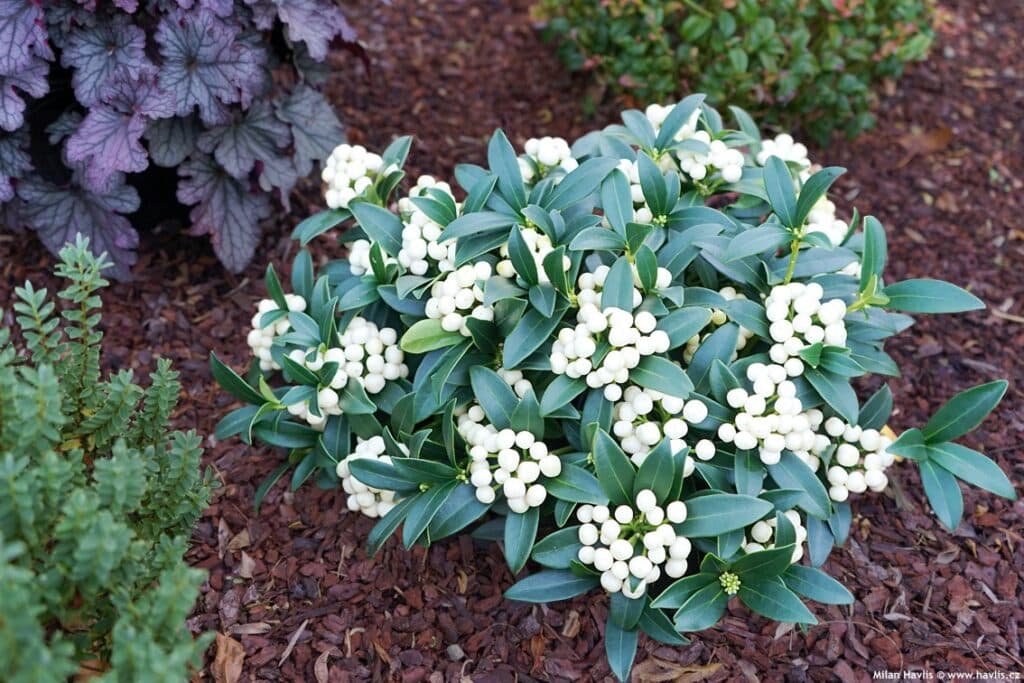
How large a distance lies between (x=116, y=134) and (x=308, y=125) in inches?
23.1

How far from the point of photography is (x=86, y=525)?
55.9 inches

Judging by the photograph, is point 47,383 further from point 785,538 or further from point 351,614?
point 785,538

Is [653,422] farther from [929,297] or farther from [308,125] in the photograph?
[308,125]

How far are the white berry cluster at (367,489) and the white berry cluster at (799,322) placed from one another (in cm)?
88

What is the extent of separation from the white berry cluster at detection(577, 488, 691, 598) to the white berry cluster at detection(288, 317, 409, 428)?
61 centimetres

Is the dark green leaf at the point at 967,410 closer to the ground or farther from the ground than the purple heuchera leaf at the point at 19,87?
closer to the ground

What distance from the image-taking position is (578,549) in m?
1.98

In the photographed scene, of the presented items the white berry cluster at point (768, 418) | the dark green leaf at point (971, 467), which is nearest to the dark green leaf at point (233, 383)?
the white berry cluster at point (768, 418)

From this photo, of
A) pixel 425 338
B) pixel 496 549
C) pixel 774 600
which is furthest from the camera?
pixel 496 549

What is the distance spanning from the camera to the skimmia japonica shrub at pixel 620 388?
6.31ft

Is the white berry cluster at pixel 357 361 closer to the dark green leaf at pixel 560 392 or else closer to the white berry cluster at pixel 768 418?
the dark green leaf at pixel 560 392

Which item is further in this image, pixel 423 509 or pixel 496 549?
pixel 496 549

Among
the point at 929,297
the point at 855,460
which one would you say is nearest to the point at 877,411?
the point at 855,460

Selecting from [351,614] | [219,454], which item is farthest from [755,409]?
[219,454]
